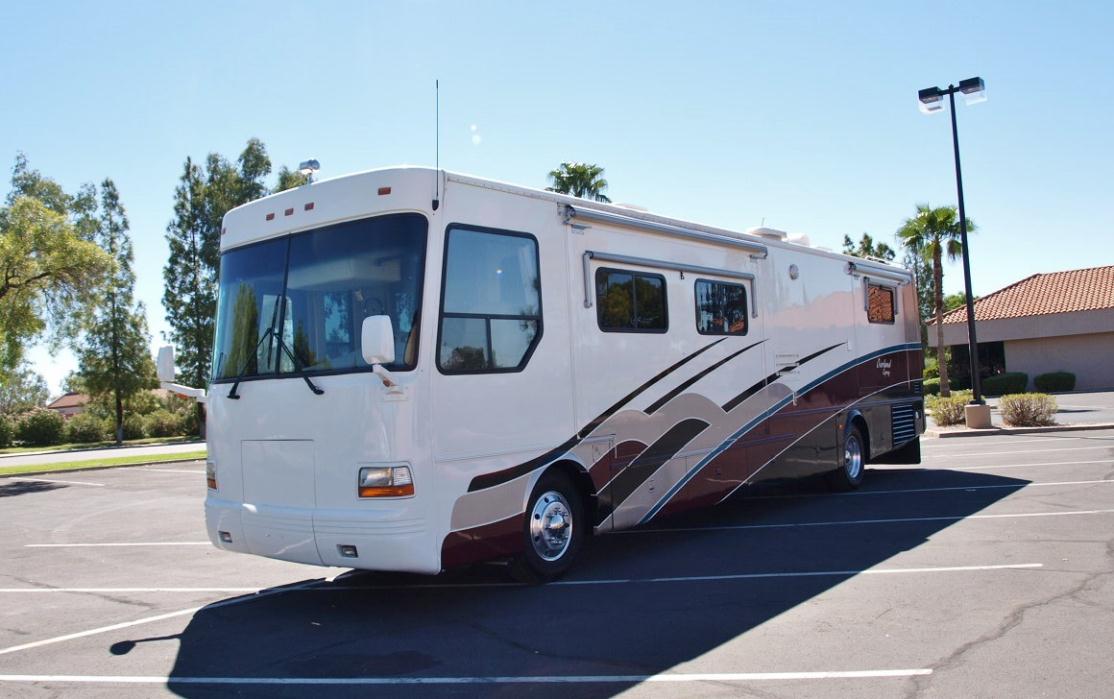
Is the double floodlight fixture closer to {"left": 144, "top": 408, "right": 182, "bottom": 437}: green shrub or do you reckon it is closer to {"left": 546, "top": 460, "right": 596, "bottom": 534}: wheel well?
{"left": 546, "top": 460, "right": 596, "bottom": 534}: wheel well

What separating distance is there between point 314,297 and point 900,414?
10.0 m

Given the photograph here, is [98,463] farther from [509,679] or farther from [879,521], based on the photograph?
[509,679]

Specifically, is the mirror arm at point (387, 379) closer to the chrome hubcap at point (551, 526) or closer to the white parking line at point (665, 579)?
the chrome hubcap at point (551, 526)

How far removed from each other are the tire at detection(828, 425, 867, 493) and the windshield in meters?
7.52

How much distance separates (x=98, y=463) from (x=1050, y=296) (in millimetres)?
40276

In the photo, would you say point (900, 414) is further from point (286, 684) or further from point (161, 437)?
point (161, 437)

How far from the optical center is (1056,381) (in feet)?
122

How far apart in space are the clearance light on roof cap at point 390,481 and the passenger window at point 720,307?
3993 millimetres

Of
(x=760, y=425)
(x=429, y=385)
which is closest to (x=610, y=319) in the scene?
(x=429, y=385)

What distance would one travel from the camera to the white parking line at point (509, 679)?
191 inches

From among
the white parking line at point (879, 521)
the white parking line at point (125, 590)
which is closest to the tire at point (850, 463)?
the white parking line at point (879, 521)

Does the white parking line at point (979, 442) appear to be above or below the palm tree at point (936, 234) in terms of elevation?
below

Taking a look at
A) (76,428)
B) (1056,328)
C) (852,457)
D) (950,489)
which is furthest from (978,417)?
(76,428)

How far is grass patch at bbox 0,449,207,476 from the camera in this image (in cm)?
2431
